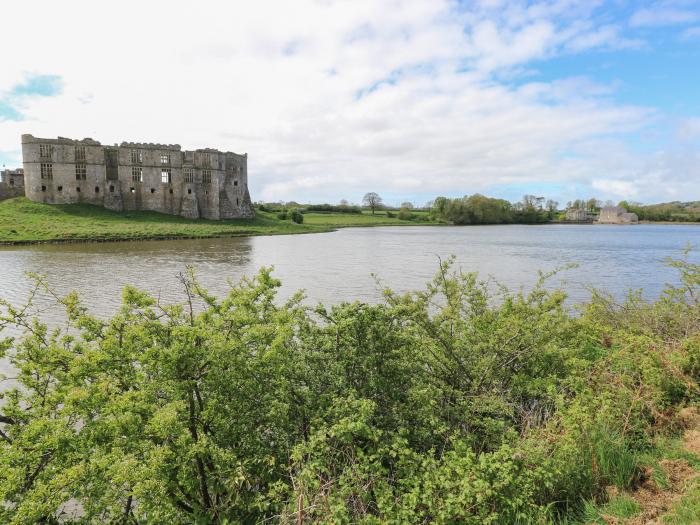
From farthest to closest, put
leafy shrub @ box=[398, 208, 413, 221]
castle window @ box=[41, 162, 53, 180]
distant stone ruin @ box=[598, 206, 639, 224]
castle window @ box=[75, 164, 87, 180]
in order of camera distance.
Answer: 1. distant stone ruin @ box=[598, 206, 639, 224]
2. leafy shrub @ box=[398, 208, 413, 221]
3. castle window @ box=[75, 164, 87, 180]
4. castle window @ box=[41, 162, 53, 180]

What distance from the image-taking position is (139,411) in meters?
5.06

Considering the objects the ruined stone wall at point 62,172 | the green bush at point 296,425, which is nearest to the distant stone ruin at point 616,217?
the ruined stone wall at point 62,172

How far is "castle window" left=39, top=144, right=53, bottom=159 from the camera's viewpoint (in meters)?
63.4

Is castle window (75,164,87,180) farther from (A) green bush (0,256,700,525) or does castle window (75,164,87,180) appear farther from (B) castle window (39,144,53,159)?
(A) green bush (0,256,700,525)

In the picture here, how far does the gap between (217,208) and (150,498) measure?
74951 millimetres

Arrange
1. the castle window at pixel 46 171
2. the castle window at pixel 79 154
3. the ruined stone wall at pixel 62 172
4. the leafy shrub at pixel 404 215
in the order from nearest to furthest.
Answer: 1. the ruined stone wall at pixel 62 172
2. the castle window at pixel 46 171
3. the castle window at pixel 79 154
4. the leafy shrub at pixel 404 215

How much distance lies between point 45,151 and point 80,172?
526 cm

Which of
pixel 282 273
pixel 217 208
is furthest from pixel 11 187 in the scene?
pixel 282 273

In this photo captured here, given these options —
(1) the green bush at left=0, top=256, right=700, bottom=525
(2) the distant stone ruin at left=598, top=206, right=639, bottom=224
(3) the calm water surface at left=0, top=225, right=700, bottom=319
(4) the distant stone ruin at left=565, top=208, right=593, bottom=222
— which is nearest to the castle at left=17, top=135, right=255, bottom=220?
(3) the calm water surface at left=0, top=225, right=700, bottom=319

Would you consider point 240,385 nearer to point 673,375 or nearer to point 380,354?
point 380,354

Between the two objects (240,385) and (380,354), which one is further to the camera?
(380,354)

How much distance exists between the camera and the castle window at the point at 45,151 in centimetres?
6338

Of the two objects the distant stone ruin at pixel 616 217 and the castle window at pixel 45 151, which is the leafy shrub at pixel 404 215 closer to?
the distant stone ruin at pixel 616 217

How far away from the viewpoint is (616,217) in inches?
6147
